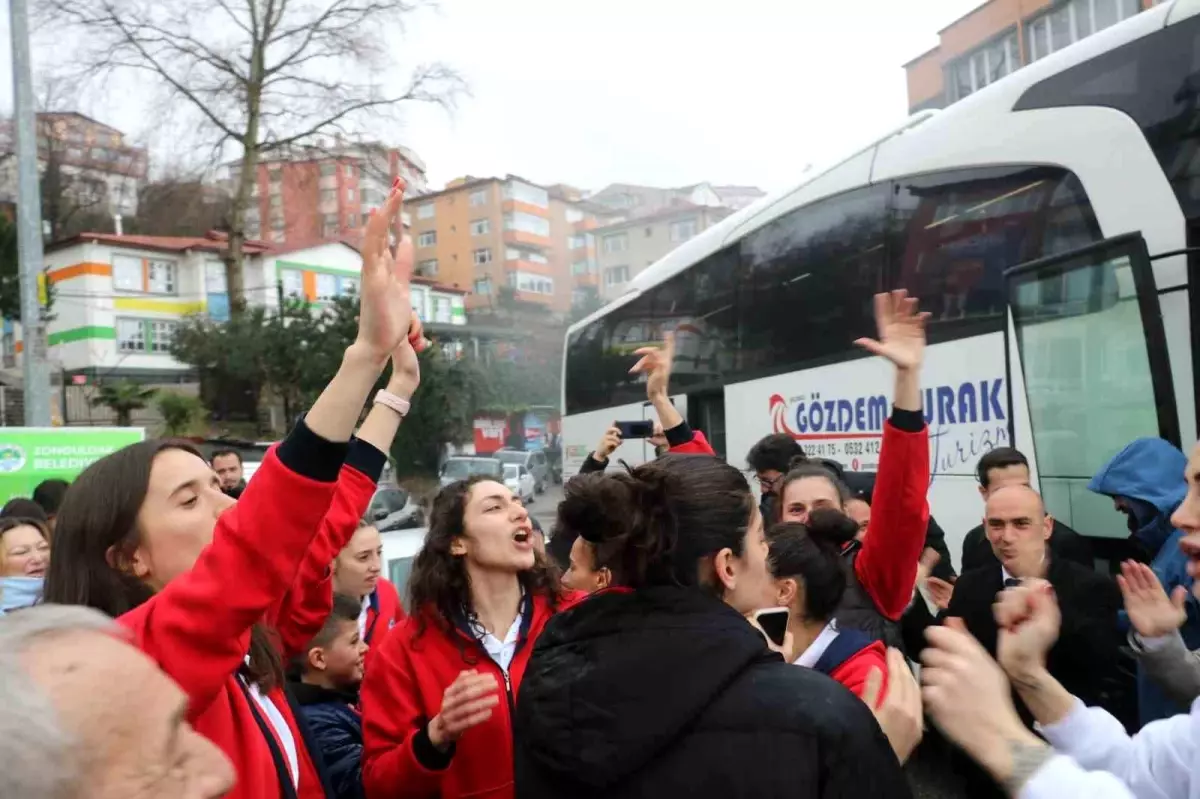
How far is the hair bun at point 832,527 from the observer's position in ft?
9.57

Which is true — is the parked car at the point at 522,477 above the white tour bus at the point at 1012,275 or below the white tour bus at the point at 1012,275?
below

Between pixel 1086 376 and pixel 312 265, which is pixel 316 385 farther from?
pixel 1086 376

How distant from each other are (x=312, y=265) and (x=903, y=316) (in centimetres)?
4561

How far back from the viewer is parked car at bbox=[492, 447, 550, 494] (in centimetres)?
2905

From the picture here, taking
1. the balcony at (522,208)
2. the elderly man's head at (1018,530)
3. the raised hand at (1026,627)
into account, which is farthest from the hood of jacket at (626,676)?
the balcony at (522,208)

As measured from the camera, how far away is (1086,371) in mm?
4918

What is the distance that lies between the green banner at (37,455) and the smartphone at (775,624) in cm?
702

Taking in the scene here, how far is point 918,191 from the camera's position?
634cm

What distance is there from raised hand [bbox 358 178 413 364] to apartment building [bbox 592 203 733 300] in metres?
58.6

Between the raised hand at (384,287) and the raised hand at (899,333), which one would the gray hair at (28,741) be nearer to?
the raised hand at (384,287)

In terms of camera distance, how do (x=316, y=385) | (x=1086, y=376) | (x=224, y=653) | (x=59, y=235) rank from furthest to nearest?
(x=59, y=235), (x=316, y=385), (x=1086, y=376), (x=224, y=653)

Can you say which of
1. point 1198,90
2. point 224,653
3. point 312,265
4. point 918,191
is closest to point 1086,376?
point 1198,90

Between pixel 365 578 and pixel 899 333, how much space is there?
7.29 feet

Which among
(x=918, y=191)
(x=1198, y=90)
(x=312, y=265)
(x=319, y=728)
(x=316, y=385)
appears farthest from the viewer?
(x=312, y=265)
